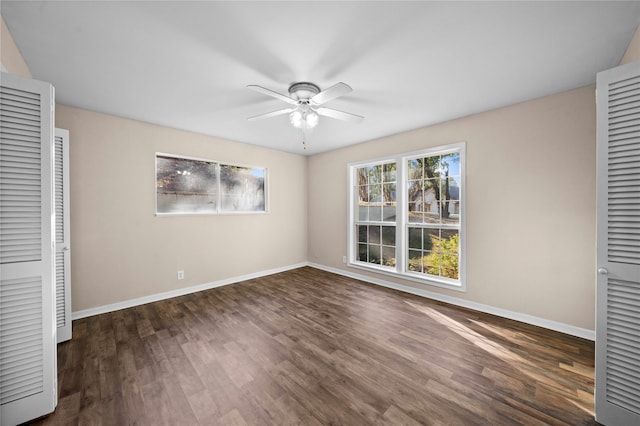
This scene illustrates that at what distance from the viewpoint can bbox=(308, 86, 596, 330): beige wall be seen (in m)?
2.48

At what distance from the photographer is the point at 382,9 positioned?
1.49m

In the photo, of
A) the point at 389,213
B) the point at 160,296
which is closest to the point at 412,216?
the point at 389,213

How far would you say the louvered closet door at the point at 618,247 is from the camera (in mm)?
1396

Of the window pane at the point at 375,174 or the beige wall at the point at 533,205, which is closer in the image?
the beige wall at the point at 533,205

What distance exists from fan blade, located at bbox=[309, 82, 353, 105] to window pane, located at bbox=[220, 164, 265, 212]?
2586 millimetres

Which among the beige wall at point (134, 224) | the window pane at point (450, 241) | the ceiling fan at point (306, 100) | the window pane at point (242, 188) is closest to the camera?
the ceiling fan at point (306, 100)

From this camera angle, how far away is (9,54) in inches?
67.3

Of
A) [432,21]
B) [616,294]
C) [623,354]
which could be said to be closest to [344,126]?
[432,21]

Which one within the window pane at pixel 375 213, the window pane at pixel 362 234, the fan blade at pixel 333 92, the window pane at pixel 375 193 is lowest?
the window pane at pixel 362 234

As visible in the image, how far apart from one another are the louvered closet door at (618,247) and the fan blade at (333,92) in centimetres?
165

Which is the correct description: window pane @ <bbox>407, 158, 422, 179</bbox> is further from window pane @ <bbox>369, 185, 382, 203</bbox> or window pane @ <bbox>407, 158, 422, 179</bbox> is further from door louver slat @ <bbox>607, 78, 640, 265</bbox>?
door louver slat @ <bbox>607, 78, 640, 265</bbox>

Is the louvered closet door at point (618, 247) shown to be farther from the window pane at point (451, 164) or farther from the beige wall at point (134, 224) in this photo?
the beige wall at point (134, 224)

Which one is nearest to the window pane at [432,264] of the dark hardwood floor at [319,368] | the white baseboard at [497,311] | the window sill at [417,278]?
the window sill at [417,278]

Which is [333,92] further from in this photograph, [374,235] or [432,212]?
[374,235]
